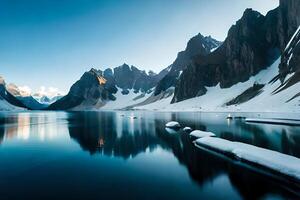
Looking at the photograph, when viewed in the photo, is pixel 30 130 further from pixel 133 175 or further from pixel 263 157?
pixel 263 157

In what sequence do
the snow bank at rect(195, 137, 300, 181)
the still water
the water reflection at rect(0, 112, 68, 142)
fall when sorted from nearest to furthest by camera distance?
1. the still water
2. the snow bank at rect(195, 137, 300, 181)
3. the water reflection at rect(0, 112, 68, 142)

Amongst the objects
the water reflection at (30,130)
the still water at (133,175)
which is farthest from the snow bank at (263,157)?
the water reflection at (30,130)

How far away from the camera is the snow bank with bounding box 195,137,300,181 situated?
21847 mm

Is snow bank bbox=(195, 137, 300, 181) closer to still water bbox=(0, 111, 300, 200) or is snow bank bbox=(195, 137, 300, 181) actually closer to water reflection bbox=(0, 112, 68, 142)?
still water bbox=(0, 111, 300, 200)

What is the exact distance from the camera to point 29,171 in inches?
1062

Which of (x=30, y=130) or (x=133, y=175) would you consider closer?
(x=133, y=175)

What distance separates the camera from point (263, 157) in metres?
26.0

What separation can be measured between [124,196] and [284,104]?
110830 millimetres

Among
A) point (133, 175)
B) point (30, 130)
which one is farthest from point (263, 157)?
point (30, 130)

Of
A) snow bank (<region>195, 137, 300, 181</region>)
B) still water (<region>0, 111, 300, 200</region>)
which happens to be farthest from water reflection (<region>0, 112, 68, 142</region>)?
snow bank (<region>195, 137, 300, 181</region>)

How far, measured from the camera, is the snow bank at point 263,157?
71.7 ft

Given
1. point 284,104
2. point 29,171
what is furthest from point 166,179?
point 284,104

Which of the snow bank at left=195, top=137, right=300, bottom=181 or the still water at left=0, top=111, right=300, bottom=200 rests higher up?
the snow bank at left=195, top=137, right=300, bottom=181

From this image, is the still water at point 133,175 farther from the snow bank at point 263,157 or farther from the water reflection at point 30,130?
the water reflection at point 30,130
